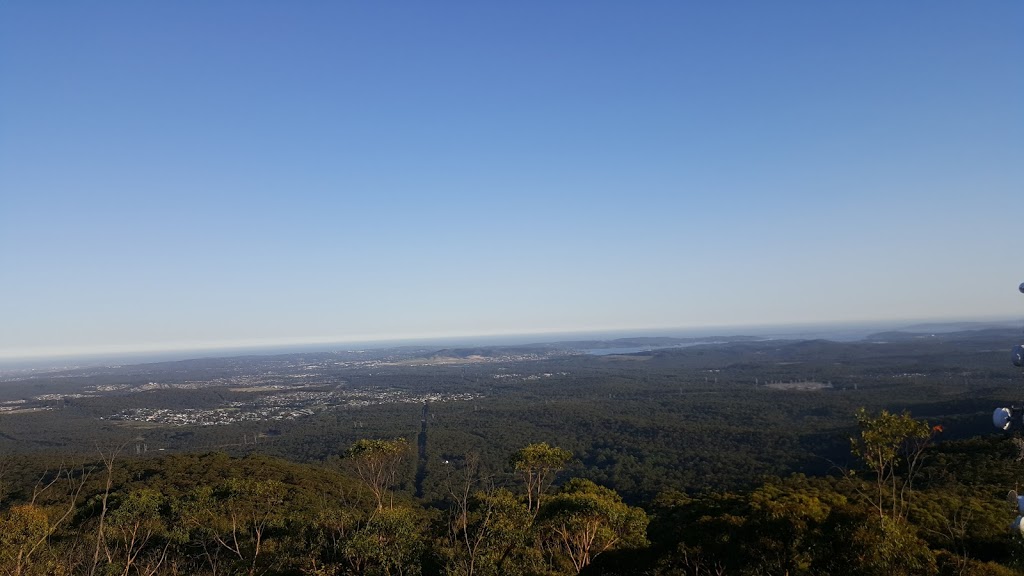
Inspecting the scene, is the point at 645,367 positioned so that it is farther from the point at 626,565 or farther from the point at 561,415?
the point at 626,565

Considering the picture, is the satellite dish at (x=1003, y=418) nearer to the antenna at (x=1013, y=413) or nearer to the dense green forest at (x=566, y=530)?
the antenna at (x=1013, y=413)

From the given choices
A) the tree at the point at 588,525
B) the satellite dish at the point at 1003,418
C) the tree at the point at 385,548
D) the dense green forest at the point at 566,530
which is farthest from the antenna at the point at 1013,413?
the tree at the point at 385,548

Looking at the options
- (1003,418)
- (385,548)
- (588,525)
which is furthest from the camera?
(588,525)

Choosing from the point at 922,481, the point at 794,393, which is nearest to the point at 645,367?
the point at 794,393

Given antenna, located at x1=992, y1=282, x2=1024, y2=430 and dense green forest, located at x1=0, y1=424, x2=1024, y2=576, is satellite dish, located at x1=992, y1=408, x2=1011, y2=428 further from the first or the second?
dense green forest, located at x1=0, y1=424, x2=1024, y2=576

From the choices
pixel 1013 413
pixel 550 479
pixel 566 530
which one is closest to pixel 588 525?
pixel 566 530

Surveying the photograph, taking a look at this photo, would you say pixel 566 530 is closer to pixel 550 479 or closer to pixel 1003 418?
pixel 550 479

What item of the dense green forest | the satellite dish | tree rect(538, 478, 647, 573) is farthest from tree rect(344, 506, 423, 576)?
the satellite dish
